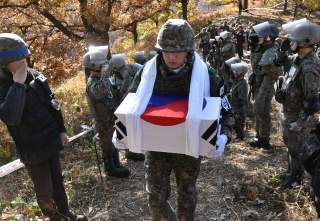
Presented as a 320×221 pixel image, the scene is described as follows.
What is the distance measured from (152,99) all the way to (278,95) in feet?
6.88

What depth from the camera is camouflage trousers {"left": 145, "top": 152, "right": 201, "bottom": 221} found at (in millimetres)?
3246

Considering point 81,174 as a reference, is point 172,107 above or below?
above

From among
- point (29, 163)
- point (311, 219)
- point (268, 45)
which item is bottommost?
point (311, 219)

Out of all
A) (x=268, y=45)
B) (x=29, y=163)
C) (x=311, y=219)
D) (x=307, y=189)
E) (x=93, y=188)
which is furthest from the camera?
(x=268, y=45)

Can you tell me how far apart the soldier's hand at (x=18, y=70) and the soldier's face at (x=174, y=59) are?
1.27 metres

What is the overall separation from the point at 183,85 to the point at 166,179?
2.91 feet

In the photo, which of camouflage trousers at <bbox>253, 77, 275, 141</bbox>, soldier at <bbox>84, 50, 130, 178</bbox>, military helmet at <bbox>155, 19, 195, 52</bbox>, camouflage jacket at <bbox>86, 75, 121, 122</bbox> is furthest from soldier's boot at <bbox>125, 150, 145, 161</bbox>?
military helmet at <bbox>155, 19, 195, 52</bbox>

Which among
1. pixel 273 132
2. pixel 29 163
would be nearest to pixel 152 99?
pixel 29 163

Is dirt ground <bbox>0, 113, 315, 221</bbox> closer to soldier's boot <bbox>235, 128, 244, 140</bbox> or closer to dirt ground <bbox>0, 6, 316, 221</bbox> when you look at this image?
dirt ground <bbox>0, 6, 316, 221</bbox>

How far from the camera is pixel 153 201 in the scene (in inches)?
130

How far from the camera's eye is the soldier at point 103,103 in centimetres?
470

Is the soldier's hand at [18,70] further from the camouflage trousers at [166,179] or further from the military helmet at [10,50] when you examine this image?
the camouflage trousers at [166,179]

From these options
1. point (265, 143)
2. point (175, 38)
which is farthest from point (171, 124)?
point (265, 143)

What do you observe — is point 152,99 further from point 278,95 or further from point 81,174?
point 81,174
